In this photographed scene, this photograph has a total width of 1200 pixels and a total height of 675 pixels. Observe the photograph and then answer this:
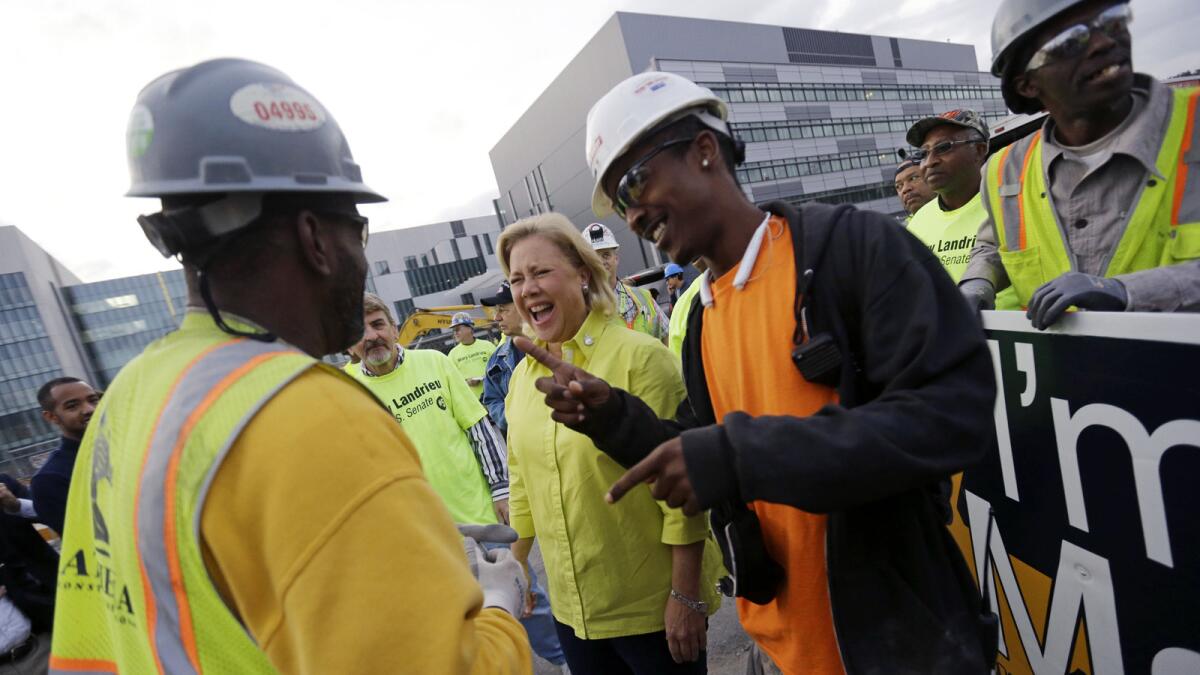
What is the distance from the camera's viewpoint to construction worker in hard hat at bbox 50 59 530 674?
2.51ft

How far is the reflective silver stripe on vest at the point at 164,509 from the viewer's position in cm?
79

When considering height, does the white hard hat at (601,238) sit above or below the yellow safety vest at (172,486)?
above

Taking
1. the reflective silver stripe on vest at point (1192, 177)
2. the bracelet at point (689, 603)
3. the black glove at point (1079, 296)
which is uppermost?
the reflective silver stripe on vest at point (1192, 177)

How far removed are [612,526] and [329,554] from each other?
4.74 ft

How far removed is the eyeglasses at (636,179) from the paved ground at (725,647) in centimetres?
281

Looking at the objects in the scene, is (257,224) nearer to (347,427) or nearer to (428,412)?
(347,427)

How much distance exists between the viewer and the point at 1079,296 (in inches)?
56.8

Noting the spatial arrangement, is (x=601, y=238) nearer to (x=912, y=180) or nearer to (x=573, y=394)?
(x=912, y=180)

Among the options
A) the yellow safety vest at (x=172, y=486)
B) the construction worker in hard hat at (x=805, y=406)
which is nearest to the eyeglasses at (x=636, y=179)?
the construction worker in hard hat at (x=805, y=406)

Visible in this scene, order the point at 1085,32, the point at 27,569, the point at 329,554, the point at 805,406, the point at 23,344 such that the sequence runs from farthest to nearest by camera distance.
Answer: the point at 23,344 → the point at 27,569 → the point at 1085,32 → the point at 805,406 → the point at 329,554

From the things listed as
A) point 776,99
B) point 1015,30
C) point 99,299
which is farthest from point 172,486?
point 99,299

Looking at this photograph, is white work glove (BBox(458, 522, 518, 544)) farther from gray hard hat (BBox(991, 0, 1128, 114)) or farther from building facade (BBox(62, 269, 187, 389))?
building facade (BBox(62, 269, 187, 389))

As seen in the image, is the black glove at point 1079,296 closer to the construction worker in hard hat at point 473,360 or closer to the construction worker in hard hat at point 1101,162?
the construction worker in hard hat at point 1101,162

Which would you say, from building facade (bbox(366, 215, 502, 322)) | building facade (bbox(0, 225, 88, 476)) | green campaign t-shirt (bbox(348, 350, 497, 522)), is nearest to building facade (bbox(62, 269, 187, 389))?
building facade (bbox(0, 225, 88, 476))
